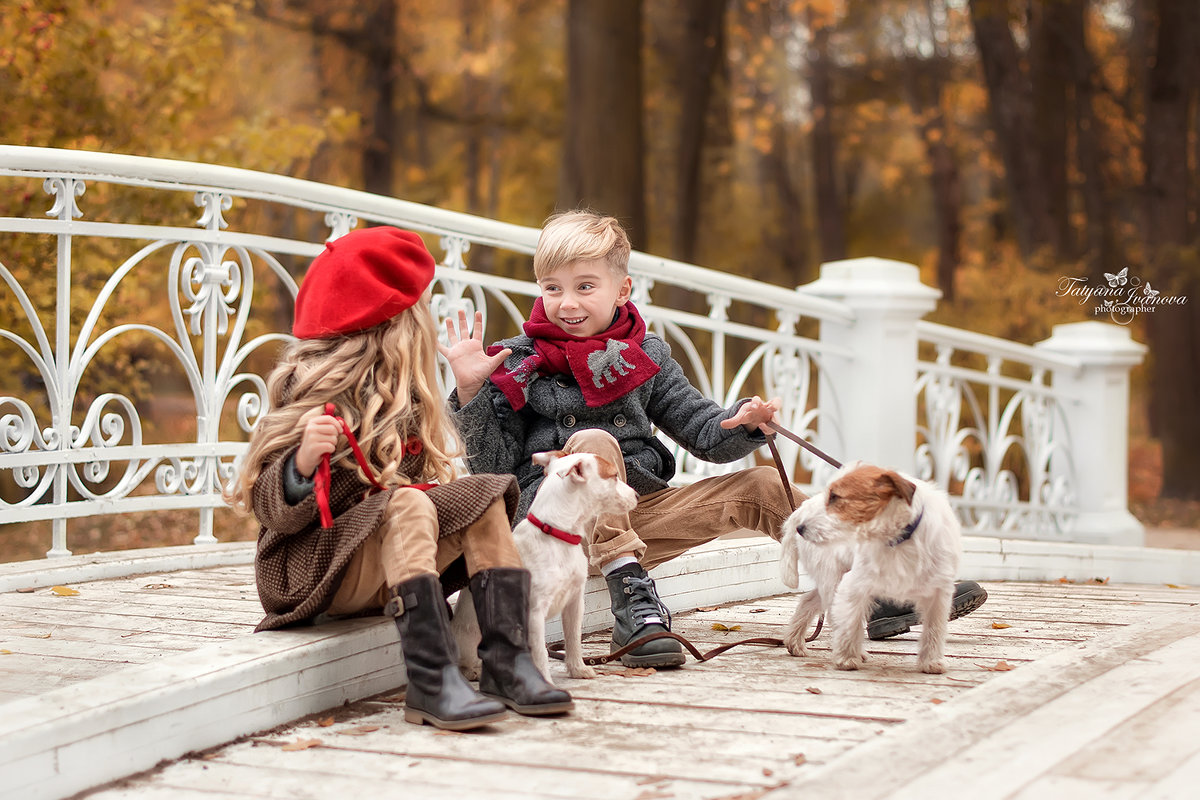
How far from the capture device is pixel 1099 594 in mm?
5164

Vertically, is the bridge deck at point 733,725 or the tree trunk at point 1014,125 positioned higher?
the tree trunk at point 1014,125

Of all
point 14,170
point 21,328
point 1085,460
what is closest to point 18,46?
point 21,328

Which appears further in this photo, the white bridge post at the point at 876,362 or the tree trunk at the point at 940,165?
the tree trunk at the point at 940,165

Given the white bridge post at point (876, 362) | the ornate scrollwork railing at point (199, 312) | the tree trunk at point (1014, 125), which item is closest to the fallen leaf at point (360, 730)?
the ornate scrollwork railing at point (199, 312)

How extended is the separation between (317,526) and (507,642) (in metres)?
0.56

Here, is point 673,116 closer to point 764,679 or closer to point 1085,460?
point 1085,460

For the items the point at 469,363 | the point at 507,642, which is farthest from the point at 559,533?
the point at 469,363

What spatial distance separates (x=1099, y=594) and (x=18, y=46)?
6923 mm

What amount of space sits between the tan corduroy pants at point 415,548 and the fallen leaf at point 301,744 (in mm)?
382

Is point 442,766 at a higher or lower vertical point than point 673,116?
lower

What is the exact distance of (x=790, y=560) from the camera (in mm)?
3582

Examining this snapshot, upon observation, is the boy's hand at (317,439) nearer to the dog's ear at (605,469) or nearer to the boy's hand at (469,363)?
the dog's ear at (605,469)

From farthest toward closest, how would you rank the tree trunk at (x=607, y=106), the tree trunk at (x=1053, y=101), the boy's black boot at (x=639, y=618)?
the tree trunk at (x=1053, y=101), the tree trunk at (x=607, y=106), the boy's black boot at (x=639, y=618)

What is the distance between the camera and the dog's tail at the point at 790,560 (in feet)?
11.7
